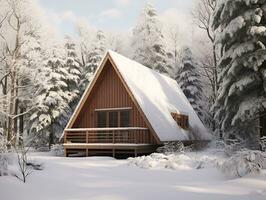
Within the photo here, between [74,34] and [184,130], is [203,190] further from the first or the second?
[74,34]

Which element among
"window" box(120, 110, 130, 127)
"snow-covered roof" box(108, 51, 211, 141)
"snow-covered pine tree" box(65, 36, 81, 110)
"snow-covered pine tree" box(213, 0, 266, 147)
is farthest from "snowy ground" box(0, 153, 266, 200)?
"snow-covered pine tree" box(65, 36, 81, 110)

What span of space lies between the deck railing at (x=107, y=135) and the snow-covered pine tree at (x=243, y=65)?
18.6 feet

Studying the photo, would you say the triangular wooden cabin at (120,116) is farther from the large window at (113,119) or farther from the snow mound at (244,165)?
the snow mound at (244,165)

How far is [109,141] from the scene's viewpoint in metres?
24.1

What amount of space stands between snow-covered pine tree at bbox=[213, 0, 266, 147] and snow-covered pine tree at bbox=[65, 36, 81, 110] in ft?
70.2

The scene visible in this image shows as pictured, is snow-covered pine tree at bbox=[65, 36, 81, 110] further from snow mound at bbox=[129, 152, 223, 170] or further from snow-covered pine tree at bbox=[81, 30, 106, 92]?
snow mound at bbox=[129, 152, 223, 170]

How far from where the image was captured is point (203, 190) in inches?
385

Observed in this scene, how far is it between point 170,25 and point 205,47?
11.8 meters

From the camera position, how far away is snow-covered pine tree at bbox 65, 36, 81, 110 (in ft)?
122

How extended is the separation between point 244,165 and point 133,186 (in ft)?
12.1

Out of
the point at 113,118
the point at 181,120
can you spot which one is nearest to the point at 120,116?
the point at 113,118

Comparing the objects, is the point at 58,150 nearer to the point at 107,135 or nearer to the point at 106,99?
the point at 107,135

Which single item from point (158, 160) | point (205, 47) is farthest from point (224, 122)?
point (205, 47)

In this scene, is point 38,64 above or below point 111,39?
below
